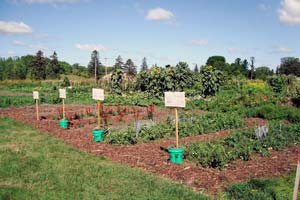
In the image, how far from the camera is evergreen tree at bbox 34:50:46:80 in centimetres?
5906

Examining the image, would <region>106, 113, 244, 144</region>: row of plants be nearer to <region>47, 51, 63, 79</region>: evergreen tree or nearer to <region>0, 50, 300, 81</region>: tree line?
<region>0, 50, 300, 81</region>: tree line

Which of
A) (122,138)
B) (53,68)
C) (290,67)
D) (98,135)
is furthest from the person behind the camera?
(290,67)

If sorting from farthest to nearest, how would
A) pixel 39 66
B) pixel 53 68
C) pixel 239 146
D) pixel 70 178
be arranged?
pixel 53 68
pixel 39 66
pixel 239 146
pixel 70 178

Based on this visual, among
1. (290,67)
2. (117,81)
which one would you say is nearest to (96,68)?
(117,81)

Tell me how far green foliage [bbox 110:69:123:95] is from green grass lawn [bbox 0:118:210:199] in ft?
66.1

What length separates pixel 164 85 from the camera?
1008 inches

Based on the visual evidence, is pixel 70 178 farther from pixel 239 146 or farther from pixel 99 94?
pixel 99 94

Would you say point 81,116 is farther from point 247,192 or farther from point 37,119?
point 247,192

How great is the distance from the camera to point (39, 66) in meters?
59.8

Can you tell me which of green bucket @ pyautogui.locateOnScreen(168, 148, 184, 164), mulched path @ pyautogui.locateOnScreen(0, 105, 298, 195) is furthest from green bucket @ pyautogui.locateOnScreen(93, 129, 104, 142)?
green bucket @ pyautogui.locateOnScreen(168, 148, 184, 164)

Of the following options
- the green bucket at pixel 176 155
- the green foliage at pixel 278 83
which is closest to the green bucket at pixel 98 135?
the green bucket at pixel 176 155

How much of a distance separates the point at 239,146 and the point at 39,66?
5708cm

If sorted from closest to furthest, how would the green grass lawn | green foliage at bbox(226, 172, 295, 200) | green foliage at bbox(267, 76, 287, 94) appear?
1. green foliage at bbox(226, 172, 295, 200)
2. the green grass lawn
3. green foliage at bbox(267, 76, 287, 94)

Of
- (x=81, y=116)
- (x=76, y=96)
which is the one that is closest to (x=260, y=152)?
(x=81, y=116)
